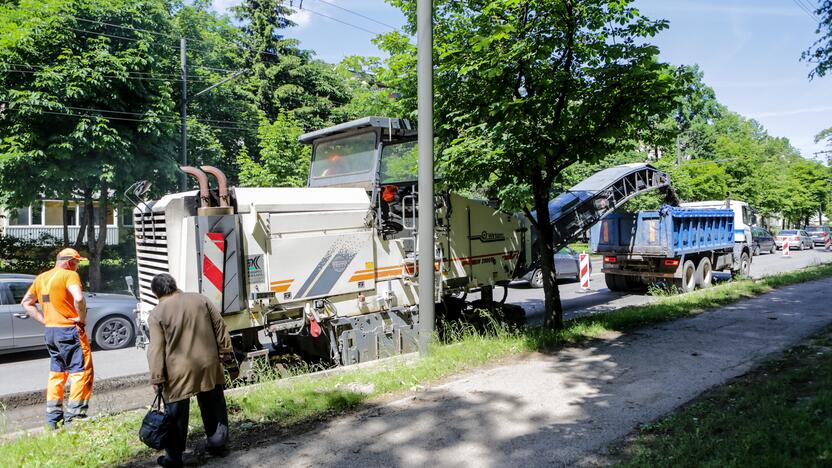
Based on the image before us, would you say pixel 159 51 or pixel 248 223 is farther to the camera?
pixel 159 51

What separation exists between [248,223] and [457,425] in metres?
3.54

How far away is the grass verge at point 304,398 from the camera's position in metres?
4.48

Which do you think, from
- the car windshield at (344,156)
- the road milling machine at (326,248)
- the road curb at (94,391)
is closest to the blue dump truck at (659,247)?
the road milling machine at (326,248)

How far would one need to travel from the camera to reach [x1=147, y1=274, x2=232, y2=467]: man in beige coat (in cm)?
434

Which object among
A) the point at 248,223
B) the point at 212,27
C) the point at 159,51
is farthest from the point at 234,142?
the point at 248,223

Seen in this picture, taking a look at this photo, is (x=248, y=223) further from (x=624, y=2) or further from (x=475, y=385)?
(x=624, y=2)

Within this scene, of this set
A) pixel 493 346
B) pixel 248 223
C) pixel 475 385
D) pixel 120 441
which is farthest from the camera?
pixel 493 346

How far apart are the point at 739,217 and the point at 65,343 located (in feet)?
69.0

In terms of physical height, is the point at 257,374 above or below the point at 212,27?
below

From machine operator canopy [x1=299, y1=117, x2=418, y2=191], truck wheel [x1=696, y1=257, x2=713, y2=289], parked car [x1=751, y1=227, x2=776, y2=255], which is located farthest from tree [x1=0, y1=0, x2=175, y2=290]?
parked car [x1=751, y1=227, x2=776, y2=255]

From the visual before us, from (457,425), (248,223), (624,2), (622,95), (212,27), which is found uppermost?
(212,27)

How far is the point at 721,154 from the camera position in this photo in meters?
38.7

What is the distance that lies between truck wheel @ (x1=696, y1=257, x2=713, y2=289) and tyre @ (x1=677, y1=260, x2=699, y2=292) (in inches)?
4.2

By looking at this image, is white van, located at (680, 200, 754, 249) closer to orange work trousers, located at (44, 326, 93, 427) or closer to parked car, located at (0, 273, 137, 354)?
parked car, located at (0, 273, 137, 354)
